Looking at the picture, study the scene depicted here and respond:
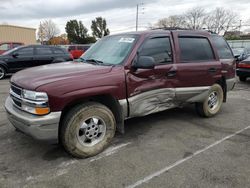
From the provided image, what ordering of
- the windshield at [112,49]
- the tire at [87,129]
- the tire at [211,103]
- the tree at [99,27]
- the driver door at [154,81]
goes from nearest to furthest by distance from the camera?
the tire at [87,129] < the driver door at [154,81] < the windshield at [112,49] < the tire at [211,103] < the tree at [99,27]

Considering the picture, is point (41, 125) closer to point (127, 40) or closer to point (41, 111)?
point (41, 111)

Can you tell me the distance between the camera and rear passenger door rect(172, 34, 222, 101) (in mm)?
4723

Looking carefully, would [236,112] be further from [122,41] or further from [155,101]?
[122,41]

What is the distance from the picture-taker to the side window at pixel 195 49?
15.8ft

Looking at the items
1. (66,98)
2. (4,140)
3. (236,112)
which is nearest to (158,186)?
(66,98)

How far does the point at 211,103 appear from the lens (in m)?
5.57

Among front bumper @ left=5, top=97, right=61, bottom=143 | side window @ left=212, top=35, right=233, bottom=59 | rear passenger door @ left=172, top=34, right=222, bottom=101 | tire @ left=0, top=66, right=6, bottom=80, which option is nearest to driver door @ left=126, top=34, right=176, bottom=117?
rear passenger door @ left=172, top=34, right=222, bottom=101

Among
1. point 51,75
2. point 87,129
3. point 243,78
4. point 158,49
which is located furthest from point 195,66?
point 243,78

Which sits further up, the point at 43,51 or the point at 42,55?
the point at 43,51

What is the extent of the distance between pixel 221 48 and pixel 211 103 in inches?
54.8

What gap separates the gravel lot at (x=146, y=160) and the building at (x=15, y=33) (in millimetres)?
32047

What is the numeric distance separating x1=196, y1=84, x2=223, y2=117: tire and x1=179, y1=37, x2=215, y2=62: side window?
2.27 ft

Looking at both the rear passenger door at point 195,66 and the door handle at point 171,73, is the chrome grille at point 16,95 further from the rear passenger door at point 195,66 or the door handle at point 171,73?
the rear passenger door at point 195,66

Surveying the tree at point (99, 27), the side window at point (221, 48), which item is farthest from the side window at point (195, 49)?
the tree at point (99, 27)
